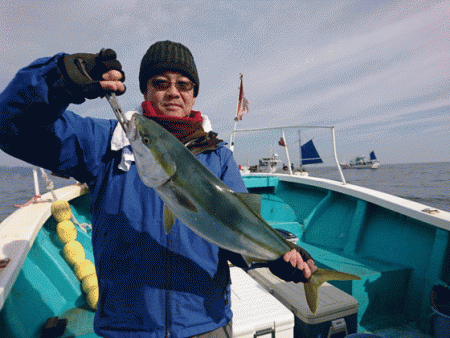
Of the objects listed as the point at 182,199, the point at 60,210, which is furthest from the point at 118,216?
the point at 60,210

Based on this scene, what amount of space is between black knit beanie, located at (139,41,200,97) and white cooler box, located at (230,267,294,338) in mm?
2837

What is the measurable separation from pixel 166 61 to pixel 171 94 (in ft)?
1.37

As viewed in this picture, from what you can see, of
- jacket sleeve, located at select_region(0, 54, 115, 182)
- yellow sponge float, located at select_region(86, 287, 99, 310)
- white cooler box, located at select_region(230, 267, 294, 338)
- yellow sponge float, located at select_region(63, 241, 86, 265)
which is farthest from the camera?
yellow sponge float, located at select_region(63, 241, 86, 265)

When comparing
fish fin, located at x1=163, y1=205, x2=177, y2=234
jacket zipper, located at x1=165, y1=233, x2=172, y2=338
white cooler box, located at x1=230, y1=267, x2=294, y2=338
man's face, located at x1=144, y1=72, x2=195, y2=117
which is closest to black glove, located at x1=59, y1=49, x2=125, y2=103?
man's face, located at x1=144, y1=72, x2=195, y2=117

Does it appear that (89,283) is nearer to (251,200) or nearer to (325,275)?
(251,200)

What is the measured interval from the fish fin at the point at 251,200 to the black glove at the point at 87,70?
1221 mm

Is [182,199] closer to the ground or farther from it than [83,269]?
farther from it

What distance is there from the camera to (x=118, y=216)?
1920 mm

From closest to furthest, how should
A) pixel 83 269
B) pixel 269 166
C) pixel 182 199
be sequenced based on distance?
pixel 182 199
pixel 83 269
pixel 269 166

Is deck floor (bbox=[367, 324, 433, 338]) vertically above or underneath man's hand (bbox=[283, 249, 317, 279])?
underneath

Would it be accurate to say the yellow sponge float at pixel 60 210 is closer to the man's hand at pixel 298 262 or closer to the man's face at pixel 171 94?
the man's face at pixel 171 94

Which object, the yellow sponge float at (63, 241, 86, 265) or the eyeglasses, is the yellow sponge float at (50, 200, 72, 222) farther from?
the eyeglasses

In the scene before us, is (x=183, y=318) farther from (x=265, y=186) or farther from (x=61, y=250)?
(x=265, y=186)

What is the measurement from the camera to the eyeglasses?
8.05ft
